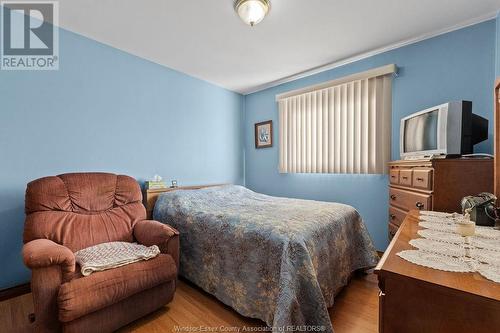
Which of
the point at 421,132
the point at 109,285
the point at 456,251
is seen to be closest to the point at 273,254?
the point at 456,251

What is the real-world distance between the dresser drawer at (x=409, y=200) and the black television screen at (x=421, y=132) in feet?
1.36

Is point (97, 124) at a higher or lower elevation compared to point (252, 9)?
lower

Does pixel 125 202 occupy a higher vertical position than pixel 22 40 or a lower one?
lower

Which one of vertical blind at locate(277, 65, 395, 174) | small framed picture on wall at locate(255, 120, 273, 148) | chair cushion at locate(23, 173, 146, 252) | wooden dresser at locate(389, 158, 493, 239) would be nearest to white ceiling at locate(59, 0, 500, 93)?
vertical blind at locate(277, 65, 395, 174)

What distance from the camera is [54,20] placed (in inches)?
85.0

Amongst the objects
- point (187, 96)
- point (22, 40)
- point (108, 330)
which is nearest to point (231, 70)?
point (187, 96)

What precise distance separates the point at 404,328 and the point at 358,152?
2.43 meters

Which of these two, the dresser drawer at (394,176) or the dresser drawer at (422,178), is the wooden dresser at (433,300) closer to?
the dresser drawer at (422,178)

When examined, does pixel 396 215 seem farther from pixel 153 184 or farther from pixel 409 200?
pixel 153 184

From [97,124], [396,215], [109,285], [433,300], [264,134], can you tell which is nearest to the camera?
[433,300]

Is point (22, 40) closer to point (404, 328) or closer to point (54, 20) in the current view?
point (54, 20)

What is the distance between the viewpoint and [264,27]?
223 centimetres

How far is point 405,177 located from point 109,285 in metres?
2.46

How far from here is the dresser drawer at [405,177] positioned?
2.00 m
